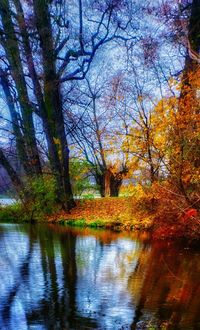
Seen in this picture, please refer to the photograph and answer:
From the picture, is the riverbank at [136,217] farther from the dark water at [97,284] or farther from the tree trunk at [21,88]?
the tree trunk at [21,88]

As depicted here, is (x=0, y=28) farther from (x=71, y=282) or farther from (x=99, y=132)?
(x=71, y=282)

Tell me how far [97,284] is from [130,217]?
10113 millimetres

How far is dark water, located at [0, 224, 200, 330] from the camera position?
7.61m

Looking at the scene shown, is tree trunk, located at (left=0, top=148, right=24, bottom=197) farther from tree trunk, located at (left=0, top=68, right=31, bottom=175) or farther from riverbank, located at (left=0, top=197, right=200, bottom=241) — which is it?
riverbank, located at (left=0, top=197, right=200, bottom=241)

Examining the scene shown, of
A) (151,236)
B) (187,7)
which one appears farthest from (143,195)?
(187,7)

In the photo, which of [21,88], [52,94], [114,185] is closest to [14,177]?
[21,88]

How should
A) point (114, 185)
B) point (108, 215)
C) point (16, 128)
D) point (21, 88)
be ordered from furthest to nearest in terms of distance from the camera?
point (114, 185) → point (16, 128) → point (21, 88) → point (108, 215)

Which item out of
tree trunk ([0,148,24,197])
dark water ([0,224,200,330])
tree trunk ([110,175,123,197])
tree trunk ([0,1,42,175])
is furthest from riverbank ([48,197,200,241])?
tree trunk ([110,175,123,197])

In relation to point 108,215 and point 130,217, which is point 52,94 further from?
point 130,217

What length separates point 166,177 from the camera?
16.7 metres

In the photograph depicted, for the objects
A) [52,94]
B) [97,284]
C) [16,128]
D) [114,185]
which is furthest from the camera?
[114,185]

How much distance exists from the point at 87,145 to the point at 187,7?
14588 millimetres

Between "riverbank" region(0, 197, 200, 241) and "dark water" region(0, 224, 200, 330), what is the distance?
86 cm

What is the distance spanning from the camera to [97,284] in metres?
10.1
